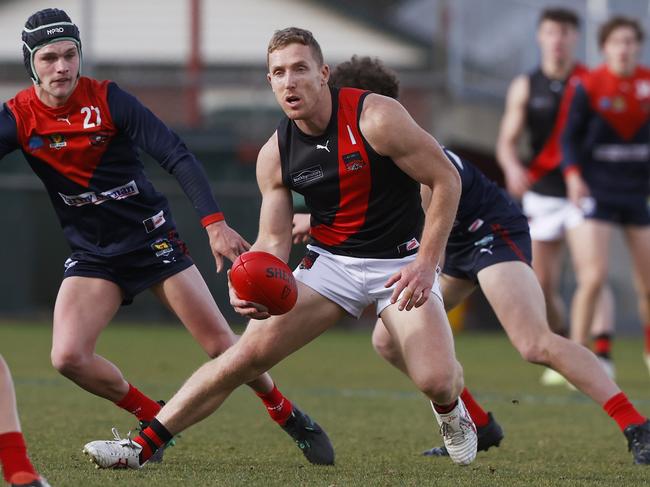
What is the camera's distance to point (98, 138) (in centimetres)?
625

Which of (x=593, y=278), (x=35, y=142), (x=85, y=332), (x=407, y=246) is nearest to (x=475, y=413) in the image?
(x=407, y=246)

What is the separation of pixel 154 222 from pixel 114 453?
4.04 ft

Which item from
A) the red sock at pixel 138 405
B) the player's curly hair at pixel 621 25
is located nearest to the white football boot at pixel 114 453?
the red sock at pixel 138 405

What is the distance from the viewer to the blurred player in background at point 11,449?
4809mm

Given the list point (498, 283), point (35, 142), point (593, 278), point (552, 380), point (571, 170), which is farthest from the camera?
point (552, 380)

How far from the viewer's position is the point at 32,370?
11.5 meters

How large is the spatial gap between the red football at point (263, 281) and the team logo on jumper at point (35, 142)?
1.25m

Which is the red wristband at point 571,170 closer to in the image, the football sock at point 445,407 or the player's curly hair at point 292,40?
the football sock at point 445,407

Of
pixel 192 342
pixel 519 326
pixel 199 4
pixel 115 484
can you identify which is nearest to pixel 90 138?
pixel 115 484

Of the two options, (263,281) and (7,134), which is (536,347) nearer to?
(263,281)

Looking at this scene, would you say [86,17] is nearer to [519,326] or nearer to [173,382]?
[173,382]

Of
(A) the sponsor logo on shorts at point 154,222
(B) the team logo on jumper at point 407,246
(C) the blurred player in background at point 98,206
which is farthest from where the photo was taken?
(A) the sponsor logo on shorts at point 154,222

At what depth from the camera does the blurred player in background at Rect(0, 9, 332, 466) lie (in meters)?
6.16

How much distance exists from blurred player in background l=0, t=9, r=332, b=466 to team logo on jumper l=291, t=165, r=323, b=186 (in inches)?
19.9
